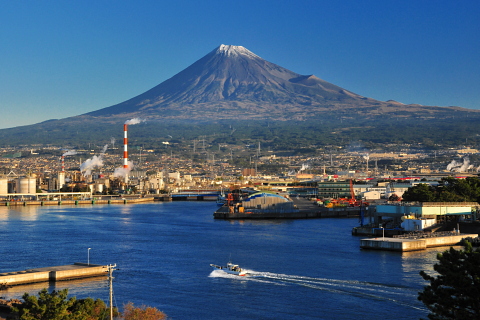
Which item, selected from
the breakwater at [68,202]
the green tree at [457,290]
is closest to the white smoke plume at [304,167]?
the breakwater at [68,202]

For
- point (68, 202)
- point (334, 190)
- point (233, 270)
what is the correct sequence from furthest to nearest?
1. point (334, 190)
2. point (68, 202)
3. point (233, 270)

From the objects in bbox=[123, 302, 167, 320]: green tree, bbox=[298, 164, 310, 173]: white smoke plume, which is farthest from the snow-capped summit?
bbox=[123, 302, 167, 320]: green tree

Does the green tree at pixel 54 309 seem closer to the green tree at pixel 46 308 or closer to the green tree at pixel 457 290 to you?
the green tree at pixel 46 308

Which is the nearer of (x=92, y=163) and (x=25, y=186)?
(x=25, y=186)

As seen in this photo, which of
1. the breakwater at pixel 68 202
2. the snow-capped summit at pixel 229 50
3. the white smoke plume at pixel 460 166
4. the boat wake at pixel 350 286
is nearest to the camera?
the boat wake at pixel 350 286

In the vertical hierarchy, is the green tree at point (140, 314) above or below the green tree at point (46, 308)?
below

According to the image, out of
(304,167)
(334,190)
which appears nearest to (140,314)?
(334,190)

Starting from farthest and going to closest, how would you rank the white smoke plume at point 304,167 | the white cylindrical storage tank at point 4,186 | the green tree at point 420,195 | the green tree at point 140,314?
the white smoke plume at point 304,167, the white cylindrical storage tank at point 4,186, the green tree at point 420,195, the green tree at point 140,314

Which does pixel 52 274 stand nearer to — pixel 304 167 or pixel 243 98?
pixel 304 167
